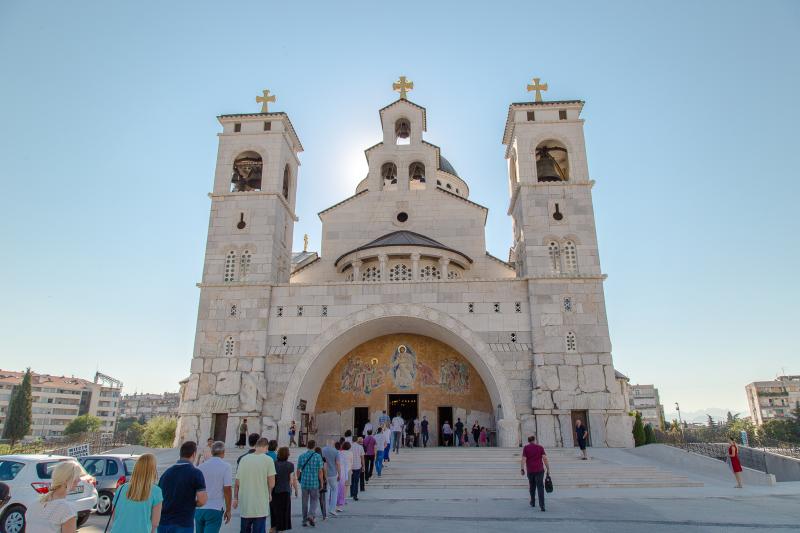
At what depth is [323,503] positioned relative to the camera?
873 centimetres

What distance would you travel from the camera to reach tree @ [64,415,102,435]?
233ft

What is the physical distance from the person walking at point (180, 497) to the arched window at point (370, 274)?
1860 centimetres

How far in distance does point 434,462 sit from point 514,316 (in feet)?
23.9

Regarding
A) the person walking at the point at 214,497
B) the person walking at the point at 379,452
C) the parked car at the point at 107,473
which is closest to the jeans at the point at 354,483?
the person walking at the point at 379,452

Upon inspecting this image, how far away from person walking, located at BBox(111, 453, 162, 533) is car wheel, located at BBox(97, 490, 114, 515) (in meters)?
7.58

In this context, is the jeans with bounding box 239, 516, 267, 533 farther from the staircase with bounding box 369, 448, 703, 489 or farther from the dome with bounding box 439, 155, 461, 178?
the dome with bounding box 439, 155, 461, 178

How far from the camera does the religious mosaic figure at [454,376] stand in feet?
74.3

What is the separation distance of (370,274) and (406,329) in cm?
309

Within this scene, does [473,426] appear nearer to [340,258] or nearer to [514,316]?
[514,316]

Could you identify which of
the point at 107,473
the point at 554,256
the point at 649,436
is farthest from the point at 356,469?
the point at 649,436

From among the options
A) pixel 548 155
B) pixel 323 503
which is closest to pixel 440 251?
pixel 548 155

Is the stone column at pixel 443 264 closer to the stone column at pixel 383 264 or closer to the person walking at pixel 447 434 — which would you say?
the stone column at pixel 383 264

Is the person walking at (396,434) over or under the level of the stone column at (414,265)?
under

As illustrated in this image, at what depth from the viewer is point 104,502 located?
10.3 meters
